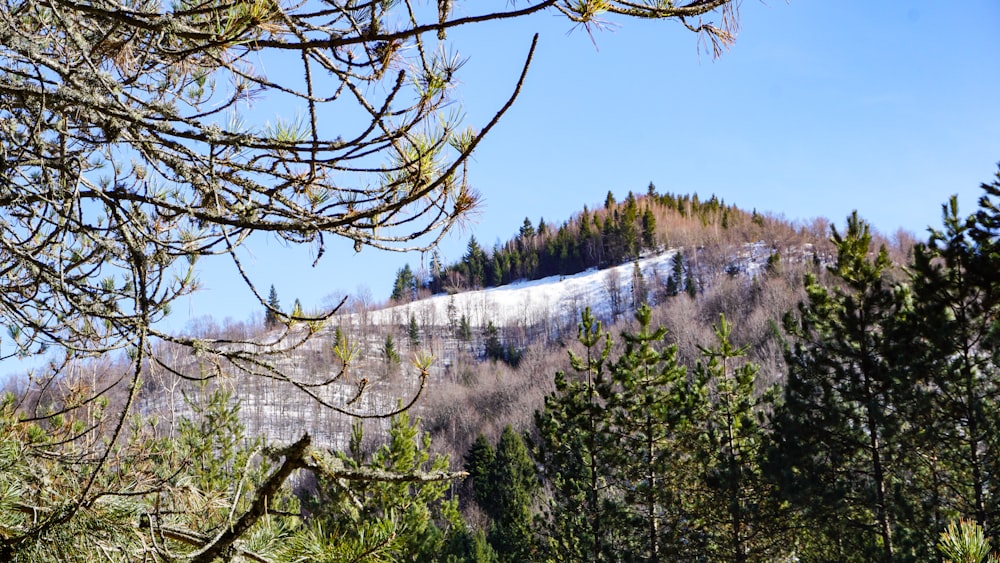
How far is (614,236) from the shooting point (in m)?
93.1

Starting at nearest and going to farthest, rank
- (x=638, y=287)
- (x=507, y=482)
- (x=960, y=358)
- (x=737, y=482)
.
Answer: (x=960, y=358) < (x=737, y=482) < (x=507, y=482) < (x=638, y=287)

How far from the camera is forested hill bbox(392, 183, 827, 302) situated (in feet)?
295

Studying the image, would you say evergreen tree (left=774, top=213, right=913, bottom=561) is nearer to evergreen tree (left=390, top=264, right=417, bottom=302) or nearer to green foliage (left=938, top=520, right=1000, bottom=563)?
green foliage (left=938, top=520, right=1000, bottom=563)

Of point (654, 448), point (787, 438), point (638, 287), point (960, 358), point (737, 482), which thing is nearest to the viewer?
point (960, 358)

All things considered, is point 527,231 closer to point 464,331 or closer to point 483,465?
point 464,331

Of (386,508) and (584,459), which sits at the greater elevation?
(386,508)

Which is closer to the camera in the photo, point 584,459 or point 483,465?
point 584,459

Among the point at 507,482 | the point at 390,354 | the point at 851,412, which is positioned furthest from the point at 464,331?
the point at 390,354

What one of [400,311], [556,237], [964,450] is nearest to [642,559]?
[964,450]

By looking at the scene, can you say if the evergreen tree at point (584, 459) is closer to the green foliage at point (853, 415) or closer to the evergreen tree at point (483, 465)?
the green foliage at point (853, 415)

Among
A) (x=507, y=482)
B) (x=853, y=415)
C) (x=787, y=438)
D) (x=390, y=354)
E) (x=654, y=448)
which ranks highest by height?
(x=390, y=354)

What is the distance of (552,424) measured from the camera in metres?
14.4

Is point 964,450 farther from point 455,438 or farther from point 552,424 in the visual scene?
point 455,438

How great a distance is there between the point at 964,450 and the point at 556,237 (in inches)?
3537
